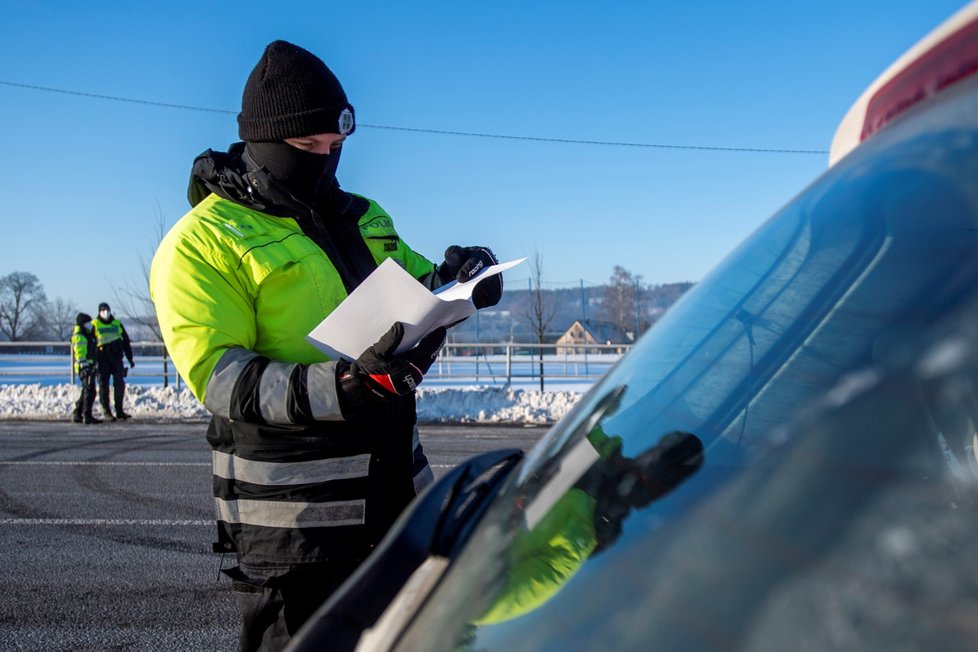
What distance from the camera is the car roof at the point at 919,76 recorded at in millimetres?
A: 1013

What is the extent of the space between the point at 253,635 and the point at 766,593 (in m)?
1.50

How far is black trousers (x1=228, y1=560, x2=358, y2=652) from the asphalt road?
6.09ft

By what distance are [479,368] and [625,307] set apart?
19295 mm

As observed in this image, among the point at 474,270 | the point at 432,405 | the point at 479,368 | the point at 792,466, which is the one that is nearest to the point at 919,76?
the point at 792,466

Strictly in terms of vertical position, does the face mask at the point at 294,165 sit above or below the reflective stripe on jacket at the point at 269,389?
above

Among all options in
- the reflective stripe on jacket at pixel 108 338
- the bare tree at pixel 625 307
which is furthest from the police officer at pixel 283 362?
the bare tree at pixel 625 307


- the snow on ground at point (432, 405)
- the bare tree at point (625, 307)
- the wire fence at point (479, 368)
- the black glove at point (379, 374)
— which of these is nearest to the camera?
the black glove at point (379, 374)

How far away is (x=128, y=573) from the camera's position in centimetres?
471

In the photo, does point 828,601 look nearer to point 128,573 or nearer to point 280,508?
point 280,508

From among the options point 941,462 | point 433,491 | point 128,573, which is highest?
point 941,462

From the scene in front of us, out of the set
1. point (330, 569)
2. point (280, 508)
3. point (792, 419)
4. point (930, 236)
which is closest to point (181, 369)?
point (280, 508)

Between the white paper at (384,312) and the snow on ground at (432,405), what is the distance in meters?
11.3

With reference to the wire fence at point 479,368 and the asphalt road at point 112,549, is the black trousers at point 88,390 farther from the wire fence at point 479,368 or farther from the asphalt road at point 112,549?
the wire fence at point 479,368

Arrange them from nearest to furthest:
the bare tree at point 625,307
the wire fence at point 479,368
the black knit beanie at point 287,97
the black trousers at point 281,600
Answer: the black trousers at point 281,600 < the black knit beanie at point 287,97 < the wire fence at point 479,368 < the bare tree at point 625,307
